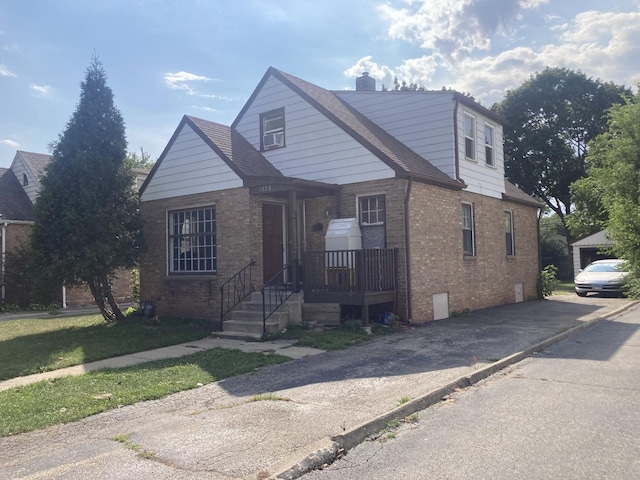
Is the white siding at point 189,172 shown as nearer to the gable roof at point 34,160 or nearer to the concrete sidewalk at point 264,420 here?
the concrete sidewalk at point 264,420

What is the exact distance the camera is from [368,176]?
12.8 metres

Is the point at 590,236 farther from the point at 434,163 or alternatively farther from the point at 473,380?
the point at 473,380

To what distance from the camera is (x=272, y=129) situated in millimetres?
15359

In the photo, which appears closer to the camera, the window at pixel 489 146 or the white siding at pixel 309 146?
the white siding at pixel 309 146

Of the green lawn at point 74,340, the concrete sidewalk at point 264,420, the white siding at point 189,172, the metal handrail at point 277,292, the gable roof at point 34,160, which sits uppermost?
the gable roof at point 34,160

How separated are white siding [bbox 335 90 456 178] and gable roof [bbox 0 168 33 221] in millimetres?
15066

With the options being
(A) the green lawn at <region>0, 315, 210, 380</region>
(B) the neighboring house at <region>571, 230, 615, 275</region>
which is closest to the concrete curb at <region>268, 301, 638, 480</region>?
(A) the green lawn at <region>0, 315, 210, 380</region>

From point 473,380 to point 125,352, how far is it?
6.24m

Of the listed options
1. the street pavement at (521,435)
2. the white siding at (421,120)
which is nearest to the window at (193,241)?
the white siding at (421,120)

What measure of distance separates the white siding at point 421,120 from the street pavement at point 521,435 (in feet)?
26.4

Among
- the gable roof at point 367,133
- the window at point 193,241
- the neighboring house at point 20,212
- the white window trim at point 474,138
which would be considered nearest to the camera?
the gable roof at point 367,133

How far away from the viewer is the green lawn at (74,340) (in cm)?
905

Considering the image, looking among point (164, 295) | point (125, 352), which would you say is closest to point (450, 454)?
point (125, 352)

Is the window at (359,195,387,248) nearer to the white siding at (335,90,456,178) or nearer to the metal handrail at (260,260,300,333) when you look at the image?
the metal handrail at (260,260,300,333)
